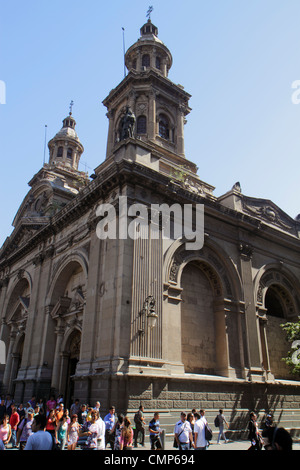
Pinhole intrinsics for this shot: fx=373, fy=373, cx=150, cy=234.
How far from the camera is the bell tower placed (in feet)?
93.4

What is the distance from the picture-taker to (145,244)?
17141 millimetres

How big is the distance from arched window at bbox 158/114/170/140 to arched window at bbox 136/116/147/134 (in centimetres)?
141

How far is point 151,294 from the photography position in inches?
650

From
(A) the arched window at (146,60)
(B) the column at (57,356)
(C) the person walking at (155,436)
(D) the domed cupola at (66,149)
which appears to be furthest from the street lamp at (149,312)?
(D) the domed cupola at (66,149)

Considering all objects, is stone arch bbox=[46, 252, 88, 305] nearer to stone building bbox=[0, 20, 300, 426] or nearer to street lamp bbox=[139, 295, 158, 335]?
stone building bbox=[0, 20, 300, 426]

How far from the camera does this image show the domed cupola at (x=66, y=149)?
4084cm

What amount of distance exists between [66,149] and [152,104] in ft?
49.7

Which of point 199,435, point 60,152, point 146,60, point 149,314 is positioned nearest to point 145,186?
point 149,314

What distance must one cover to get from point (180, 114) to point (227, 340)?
19.3 meters

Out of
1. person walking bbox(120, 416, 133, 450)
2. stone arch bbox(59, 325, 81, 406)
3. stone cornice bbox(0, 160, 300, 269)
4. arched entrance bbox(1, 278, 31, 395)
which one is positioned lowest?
person walking bbox(120, 416, 133, 450)

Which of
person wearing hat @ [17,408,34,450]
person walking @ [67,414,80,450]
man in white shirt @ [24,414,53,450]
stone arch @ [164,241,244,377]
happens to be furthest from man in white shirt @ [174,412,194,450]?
stone arch @ [164,241,244,377]

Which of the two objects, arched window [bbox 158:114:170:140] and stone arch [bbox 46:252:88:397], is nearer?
stone arch [bbox 46:252:88:397]
